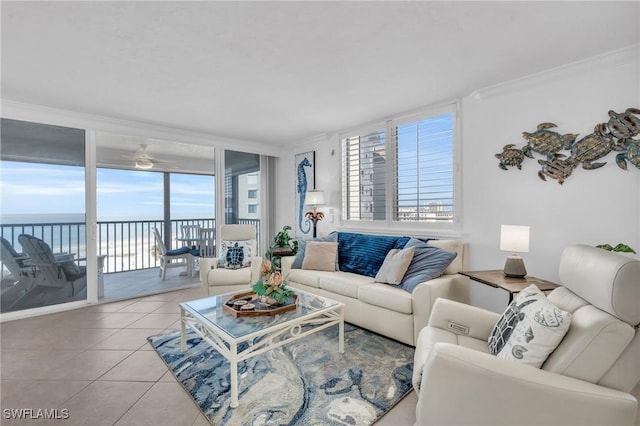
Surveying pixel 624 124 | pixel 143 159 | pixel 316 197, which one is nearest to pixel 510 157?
pixel 624 124

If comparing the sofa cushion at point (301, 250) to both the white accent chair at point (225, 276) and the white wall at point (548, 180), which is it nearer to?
the white accent chair at point (225, 276)

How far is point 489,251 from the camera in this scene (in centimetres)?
304

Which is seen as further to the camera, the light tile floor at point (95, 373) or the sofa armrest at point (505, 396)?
the light tile floor at point (95, 373)

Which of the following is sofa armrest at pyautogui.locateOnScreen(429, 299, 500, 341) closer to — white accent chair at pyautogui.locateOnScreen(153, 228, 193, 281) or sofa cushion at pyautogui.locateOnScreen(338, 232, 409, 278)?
sofa cushion at pyautogui.locateOnScreen(338, 232, 409, 278)

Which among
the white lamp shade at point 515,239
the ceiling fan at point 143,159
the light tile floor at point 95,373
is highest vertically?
the ceiling fan at point 143,159

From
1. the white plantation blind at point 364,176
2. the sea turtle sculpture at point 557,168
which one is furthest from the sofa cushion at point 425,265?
the white plantation blind at point 364,176

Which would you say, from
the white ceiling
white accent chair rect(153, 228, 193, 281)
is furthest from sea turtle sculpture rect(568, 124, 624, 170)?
white accent chair rect(153, 228, 193, 281)

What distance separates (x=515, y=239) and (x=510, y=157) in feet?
2.89

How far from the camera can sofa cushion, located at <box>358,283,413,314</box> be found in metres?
2.54

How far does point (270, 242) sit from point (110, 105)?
3.27 m

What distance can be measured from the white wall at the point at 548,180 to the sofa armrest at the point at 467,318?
129 centimetres

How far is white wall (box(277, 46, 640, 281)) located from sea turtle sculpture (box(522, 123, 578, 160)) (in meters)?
0.06

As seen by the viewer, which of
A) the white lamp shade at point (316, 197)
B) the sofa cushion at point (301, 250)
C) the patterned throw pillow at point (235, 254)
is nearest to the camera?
the sofa cushion at point (301, 250)

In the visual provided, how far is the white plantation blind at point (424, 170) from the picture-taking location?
3.39 metres
